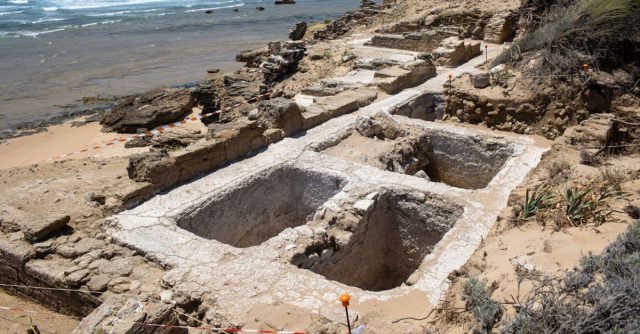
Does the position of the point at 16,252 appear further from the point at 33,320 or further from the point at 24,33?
the point at 24,33

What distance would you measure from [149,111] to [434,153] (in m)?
9.86

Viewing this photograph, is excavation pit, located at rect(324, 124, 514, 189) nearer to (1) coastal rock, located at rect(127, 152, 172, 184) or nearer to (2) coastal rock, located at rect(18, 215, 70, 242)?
(1) coastal rock, located at rect(127, 152, 172, 184)

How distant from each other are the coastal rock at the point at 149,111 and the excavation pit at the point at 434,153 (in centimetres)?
835

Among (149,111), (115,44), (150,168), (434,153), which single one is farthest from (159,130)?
(115,44)

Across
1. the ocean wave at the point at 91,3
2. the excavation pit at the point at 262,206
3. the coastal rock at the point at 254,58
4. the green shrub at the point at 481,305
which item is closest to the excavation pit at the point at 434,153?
the excavation pit at the point at 262,206

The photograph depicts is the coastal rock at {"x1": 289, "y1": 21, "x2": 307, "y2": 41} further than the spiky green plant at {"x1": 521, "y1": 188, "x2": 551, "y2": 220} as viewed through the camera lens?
Yes

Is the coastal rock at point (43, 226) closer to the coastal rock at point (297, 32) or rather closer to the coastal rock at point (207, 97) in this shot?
the coastal rock at point (207, 97)

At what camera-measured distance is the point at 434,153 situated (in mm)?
8758

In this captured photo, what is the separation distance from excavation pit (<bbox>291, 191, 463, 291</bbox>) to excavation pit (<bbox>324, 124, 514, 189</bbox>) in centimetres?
139

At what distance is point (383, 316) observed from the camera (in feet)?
13.7

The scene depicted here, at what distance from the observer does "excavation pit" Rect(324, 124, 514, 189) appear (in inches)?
312


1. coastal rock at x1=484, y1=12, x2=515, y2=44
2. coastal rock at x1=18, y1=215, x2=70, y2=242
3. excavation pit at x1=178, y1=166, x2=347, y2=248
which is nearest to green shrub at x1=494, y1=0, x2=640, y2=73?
excavation pit at x1=178, y1=166, x2=347, y2=248

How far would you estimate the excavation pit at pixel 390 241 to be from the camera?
5.89 m

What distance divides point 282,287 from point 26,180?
18.4ft
